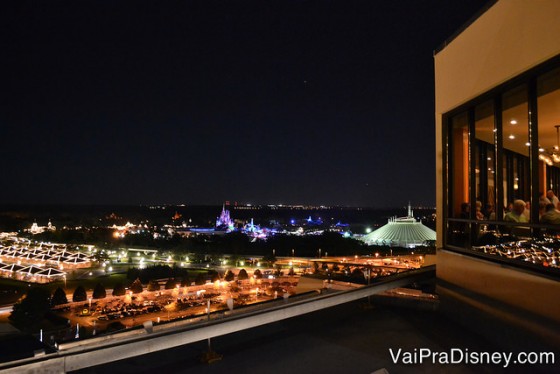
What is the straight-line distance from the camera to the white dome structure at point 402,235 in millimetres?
48375

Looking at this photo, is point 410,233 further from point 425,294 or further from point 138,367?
point 138,367

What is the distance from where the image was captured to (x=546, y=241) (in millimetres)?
4023

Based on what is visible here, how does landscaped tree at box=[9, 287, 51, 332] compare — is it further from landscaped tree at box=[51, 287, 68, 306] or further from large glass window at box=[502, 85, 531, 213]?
large glass window at box=[502, 85, 531, 213]

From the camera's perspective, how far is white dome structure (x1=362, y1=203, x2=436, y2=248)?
48375 millimetres

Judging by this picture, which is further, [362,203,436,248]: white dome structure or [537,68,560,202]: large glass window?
[362,203,436,248]: white dome structure

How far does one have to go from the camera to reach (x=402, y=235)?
50.2 m

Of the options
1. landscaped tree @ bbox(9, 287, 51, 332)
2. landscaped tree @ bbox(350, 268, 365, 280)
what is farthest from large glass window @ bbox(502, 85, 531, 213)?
landscaped tree @ bbox(9, 287, 51, 332)

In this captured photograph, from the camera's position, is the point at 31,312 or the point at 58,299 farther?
the point at 58,299

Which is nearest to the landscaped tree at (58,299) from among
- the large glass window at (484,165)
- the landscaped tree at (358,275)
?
the landscaped tree at (358,275)

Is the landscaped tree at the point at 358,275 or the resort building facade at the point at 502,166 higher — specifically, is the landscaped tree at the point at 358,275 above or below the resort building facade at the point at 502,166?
below

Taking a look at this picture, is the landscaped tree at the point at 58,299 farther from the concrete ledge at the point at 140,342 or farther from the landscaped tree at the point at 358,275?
the concrete ledge at the point at 140,342

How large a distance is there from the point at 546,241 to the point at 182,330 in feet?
11.1

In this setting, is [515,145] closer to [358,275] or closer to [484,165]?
[484,165]

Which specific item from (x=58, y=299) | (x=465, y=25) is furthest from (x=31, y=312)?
(x=465, y=25)
